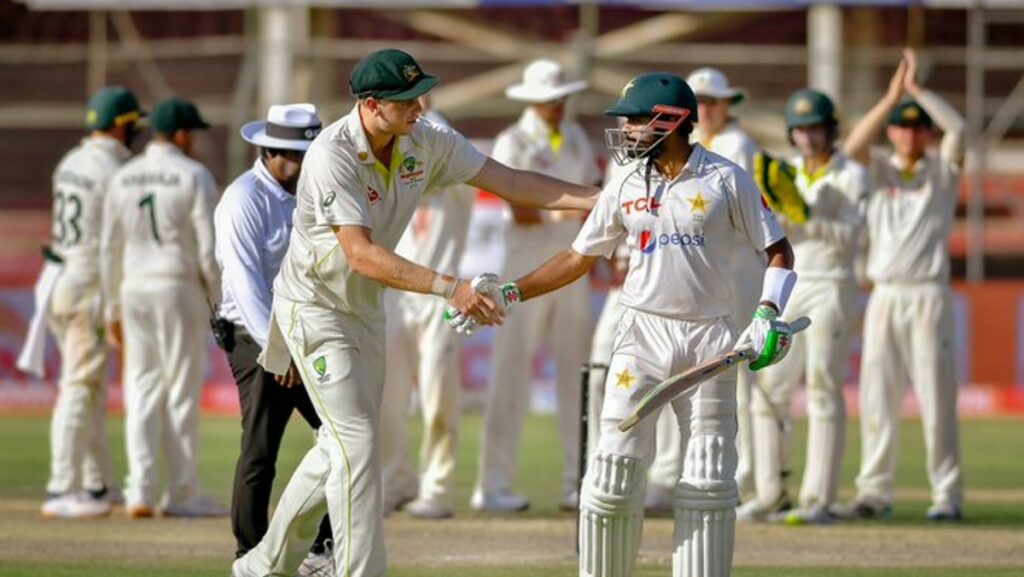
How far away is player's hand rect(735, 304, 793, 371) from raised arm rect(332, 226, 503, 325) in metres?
0.92

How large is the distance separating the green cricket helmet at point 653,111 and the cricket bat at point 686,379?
2.74 feet

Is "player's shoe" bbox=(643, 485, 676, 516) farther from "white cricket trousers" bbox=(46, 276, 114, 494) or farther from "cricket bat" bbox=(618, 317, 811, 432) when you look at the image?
"cricket bat" bbox=(618, 317, 811, 432)

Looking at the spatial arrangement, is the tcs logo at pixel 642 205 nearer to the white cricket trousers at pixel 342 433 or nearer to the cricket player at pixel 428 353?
the white cricket trousers at pixel 342 433

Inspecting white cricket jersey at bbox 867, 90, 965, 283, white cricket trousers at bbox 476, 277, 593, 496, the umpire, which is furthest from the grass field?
white cricket jersey at bbox 867, 90, 965, 283

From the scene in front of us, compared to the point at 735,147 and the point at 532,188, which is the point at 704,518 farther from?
the point at 735,147

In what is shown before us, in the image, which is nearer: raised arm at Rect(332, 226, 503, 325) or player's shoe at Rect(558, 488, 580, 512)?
raised arm at Rect(332, 226, 503, 325)

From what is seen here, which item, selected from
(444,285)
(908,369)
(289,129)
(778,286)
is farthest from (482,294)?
(908,369)

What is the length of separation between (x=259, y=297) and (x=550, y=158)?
4.06 m

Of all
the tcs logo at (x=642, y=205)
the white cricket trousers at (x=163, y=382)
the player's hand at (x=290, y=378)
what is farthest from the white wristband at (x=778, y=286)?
the white cricket trousers at (x=163, y=382)

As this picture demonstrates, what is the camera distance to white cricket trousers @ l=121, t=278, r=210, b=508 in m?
12.7

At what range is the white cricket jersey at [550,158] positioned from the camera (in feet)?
43.0

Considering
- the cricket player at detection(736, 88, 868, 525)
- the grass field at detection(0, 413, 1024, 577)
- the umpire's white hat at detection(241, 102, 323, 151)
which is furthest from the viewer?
the cricket player at detection(736, 88, 868, 525)

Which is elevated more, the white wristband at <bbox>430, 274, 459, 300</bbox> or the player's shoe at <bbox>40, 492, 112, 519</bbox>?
the white wristband at <bbox>430, 274, 459, 300</bbox>

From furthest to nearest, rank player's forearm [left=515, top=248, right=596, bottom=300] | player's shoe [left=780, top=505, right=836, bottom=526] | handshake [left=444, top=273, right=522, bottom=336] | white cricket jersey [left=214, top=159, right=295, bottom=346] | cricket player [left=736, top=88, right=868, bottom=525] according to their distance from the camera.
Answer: cricket player [left=736, top=88, right=868, bottom=525]
player's shoe [left=780, top=505, right=836, bottom=526]
white cricket jersey [left=214, top=159, right=295, bottom=346]
player's forearm [left=515, top=248, right=596, bottom=300]
handshake [left=444, top=273, right=522, bottom=336]
